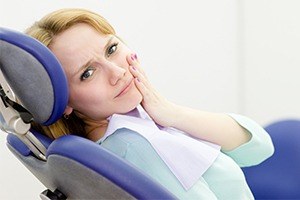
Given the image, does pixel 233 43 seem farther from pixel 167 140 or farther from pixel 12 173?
pixel 167 140

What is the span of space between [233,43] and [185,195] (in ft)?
5.74

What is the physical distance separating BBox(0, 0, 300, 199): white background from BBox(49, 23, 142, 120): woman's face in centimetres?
87

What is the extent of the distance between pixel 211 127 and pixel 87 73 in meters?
0.39

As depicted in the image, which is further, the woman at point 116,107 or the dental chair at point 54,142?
the woman at point 116,107

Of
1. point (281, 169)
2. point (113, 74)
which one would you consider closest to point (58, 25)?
point (113, 74)

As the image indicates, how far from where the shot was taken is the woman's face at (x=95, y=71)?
1118 millimetres

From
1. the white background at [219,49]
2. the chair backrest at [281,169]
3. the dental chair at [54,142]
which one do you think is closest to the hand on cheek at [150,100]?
the dental chair at [54,142]

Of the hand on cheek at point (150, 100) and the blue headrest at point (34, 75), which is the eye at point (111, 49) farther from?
the blue headrest at point (34, 75)

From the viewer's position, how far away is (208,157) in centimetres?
117

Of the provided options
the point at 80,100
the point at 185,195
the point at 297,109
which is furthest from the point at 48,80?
the point at 297,109

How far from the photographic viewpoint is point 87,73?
1136 mm

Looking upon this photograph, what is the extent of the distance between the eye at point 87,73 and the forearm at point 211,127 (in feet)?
0.80

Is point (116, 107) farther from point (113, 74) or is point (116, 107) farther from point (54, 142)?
point (54, 142)

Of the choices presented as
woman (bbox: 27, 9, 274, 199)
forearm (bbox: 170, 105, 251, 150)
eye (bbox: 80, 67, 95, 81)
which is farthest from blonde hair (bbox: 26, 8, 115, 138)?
forearm (bbox: 170, 105, 251, 150)
